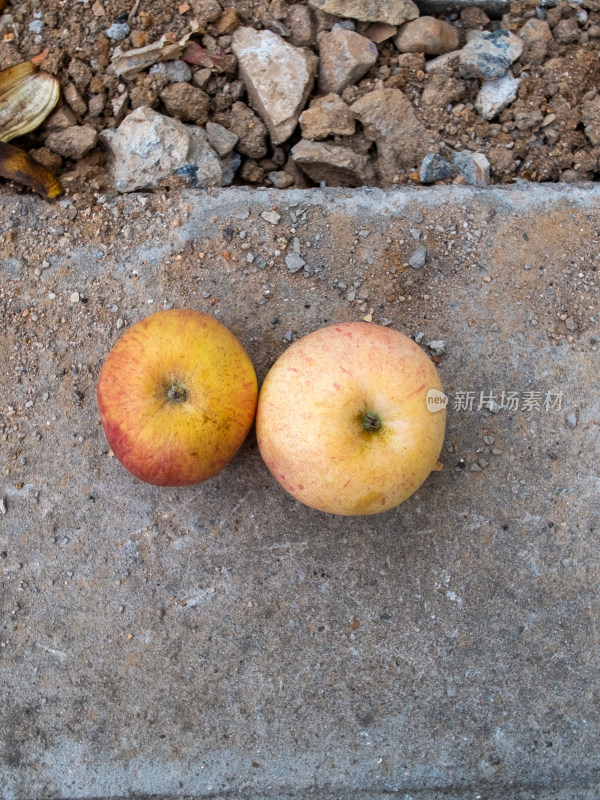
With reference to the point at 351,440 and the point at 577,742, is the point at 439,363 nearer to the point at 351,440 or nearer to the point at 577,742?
the point at 351,440

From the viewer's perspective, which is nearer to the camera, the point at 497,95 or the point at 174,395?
the point at 174,395

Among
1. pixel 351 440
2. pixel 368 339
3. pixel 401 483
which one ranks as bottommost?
pixel 401 483

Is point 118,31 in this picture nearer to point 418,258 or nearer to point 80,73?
point 80,73

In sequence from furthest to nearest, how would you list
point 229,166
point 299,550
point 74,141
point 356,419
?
point 229,166, point 74,141, point 299,550, point 356,419

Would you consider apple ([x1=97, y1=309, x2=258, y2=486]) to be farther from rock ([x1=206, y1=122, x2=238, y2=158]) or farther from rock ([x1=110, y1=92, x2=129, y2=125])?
rock ([x1=110, y1=92, x2=129, y2=125])

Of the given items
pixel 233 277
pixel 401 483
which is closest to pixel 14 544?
pixel 233 277

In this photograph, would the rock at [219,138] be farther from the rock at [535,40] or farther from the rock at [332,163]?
the rock at [535,40]

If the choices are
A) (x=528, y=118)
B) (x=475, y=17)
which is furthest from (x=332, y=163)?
(x=475, y=17)
